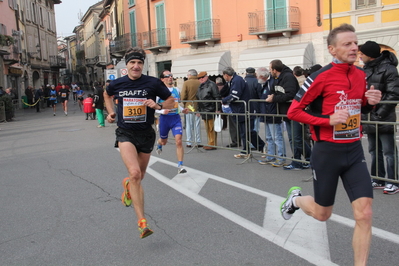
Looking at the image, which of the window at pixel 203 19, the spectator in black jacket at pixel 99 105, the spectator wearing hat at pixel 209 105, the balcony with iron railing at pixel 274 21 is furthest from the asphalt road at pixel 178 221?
the window at pixel 203 19

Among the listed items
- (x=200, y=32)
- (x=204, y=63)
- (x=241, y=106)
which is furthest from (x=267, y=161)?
(x=200, y=32)

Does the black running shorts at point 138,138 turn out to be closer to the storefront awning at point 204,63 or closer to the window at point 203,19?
the storefront awning at point 204,63

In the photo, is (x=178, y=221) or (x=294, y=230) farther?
Result: (x=178, y=221)

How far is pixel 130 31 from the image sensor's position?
1508 inches

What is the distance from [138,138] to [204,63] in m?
24.3

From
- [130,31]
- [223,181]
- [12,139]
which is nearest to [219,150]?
[223,181]

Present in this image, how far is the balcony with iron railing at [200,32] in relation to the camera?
29.5 m

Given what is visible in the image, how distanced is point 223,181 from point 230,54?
2252 cm

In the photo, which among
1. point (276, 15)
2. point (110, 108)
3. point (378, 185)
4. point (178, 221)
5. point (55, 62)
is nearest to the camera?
point (178, 221)

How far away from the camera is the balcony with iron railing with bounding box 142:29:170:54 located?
33.1 m

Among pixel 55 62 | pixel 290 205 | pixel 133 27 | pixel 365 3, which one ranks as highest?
pixel 133 27

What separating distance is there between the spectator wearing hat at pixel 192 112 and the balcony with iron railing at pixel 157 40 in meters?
21.7

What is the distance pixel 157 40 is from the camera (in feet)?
111

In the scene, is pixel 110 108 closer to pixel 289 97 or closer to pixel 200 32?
pixel 289 97
